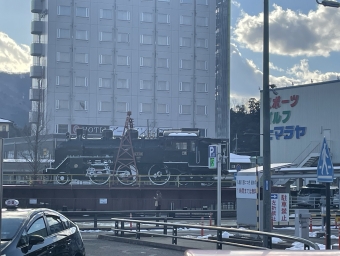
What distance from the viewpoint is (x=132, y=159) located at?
3928 cm

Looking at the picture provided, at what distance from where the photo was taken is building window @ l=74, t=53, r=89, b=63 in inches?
2691

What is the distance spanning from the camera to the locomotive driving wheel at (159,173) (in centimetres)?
3956

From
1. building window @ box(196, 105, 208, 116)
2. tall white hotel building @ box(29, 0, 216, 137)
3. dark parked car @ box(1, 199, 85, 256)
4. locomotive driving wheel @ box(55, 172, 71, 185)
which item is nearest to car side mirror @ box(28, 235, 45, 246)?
dark parked car @ box(1, 199, 85, 256)

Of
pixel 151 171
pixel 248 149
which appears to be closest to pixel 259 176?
pixel 151 171

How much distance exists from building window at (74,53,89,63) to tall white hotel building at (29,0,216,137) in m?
0.12

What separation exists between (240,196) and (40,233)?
39.4 ft

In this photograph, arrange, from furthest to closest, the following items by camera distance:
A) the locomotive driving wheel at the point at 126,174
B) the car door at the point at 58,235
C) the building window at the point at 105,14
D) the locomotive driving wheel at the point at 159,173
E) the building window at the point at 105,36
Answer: the building window at the point at 105,14 < the building window at the point at 105,36 < the locomotive driving wheel at the point at 159,173 < the locomotive driving wheel at the point at 126,174 < the car door at the point at 58,235

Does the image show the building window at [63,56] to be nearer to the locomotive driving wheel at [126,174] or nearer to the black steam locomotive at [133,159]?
the black steam locomotive at [133,159]

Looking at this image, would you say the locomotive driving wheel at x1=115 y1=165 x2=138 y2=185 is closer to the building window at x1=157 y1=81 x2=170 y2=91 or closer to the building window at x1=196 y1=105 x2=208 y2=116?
the building window at x1=157 y1=81 x2=170 y2=91

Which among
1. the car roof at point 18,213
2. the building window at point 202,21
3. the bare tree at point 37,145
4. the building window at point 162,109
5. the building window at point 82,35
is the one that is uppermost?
the building window at point 202,21

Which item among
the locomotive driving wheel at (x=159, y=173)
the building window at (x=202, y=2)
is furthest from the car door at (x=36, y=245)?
the building window at (x=202, y=2)

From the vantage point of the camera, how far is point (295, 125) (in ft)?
174

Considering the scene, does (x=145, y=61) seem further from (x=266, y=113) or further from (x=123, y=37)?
(x=266, y=113)

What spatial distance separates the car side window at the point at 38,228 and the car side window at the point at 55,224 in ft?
0.69
